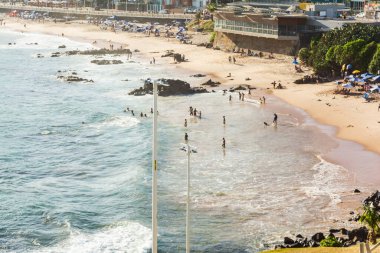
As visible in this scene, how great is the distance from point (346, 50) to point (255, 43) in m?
28.4

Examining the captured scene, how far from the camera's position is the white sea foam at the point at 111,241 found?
3712cm

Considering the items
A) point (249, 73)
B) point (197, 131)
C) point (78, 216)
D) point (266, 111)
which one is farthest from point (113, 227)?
point (249, 73)

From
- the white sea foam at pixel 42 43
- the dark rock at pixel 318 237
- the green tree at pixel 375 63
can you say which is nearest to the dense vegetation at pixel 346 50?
the green tree at pixel 375 63

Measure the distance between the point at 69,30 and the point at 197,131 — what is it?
401ft

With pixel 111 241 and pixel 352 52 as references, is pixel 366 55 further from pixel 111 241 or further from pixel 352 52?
pixel 111 241

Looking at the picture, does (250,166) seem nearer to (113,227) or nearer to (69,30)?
(113,227)

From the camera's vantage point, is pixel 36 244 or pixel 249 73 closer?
pixel 36 244

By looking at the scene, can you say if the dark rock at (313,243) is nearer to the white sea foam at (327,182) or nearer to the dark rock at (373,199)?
the dark rock at (373,199)

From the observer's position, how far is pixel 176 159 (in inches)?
2137

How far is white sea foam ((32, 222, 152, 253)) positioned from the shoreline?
668 inches

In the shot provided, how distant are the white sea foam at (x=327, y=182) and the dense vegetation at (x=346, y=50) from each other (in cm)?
2966

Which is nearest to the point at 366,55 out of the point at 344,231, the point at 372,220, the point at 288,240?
the point at 344,231

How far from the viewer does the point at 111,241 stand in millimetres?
38281

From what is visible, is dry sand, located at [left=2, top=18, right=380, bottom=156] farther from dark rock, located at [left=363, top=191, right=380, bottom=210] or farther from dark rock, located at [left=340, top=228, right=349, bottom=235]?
dark rock, located at [left=340, top=228, right=349, bottom=235]
